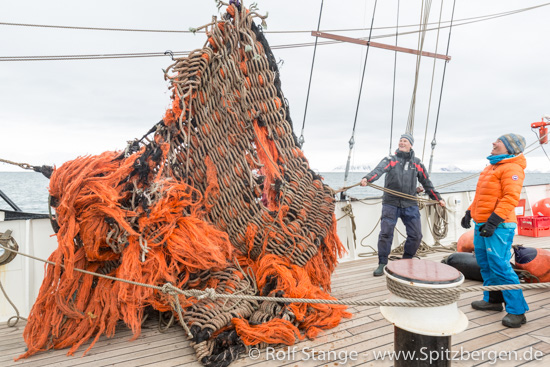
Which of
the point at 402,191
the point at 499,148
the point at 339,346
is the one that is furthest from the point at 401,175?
the point at 339,346

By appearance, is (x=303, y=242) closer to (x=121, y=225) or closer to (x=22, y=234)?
(x=121, y=225)

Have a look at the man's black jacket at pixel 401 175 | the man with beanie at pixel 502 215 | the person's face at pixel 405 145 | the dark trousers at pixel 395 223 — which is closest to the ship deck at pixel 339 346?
the man with beanie at pixel 502 215

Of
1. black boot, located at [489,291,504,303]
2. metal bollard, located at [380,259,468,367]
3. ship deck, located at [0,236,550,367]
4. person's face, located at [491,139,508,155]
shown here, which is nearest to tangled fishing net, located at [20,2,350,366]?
ship deck, located at [0,236,550,367]

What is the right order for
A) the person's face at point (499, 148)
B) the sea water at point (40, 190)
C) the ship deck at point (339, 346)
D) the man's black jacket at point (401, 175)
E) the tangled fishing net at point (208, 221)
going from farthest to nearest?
the sea water at point (40, 190) < the man's black jacket at point (401, 175) < the person's face at point (499, 148) < the tangled fishing net at point (208, 221) < the ship deck at point (339, 346)

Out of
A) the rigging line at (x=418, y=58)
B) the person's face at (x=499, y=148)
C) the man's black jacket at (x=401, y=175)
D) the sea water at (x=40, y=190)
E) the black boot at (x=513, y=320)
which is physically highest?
the rigging line at (x=418, y=58)

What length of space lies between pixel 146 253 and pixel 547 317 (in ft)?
9.81

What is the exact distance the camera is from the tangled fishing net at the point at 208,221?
90.0 inches

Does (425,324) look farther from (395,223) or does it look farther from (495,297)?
(395,223)

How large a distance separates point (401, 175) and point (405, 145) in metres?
0.34

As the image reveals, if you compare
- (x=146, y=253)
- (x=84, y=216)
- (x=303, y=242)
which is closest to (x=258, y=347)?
(x=303, y=242)

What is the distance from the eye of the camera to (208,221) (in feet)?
9.05

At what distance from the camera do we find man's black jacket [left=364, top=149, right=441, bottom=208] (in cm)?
A: 391

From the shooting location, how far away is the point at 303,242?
2.62 metres

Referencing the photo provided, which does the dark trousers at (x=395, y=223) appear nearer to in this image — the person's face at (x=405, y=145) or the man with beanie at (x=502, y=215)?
the person's face at (x=405, y=145)
